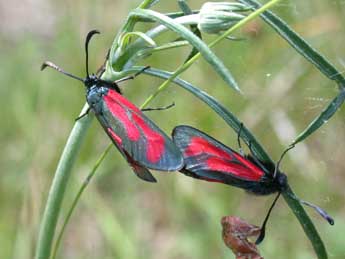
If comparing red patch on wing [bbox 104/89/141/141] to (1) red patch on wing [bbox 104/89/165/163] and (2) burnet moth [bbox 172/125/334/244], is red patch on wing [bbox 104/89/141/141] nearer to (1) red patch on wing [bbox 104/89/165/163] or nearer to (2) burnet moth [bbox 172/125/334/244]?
(1) red patch on wing [bbox 104/89/165/163]

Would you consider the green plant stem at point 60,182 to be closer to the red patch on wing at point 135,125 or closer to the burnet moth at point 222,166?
the red patch on wing at point 135,125

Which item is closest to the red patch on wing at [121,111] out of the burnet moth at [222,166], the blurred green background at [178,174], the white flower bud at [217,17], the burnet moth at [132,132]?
the burnet moth at [132,132]

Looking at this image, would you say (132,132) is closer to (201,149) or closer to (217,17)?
(201,149)

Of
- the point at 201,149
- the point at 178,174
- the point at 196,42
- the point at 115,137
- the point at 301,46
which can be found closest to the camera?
the point at 196,42

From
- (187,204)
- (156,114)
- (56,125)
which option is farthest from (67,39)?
(187,204)

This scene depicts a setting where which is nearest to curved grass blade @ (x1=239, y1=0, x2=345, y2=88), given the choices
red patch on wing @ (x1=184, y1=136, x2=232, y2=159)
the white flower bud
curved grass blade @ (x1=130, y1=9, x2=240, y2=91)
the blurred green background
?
the white flower bud

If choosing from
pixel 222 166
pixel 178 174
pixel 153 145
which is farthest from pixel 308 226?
pixel 178 174
